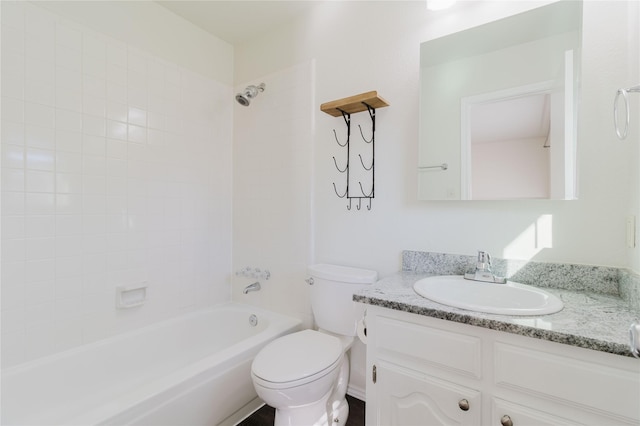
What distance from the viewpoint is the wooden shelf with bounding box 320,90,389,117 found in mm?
1544

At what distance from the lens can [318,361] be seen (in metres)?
1.33

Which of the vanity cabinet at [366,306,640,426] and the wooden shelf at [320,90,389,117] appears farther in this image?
the wooden shelf at [320,90,389,117]

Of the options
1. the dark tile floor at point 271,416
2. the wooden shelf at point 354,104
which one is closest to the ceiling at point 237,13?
the wooden shelf at point 354,104

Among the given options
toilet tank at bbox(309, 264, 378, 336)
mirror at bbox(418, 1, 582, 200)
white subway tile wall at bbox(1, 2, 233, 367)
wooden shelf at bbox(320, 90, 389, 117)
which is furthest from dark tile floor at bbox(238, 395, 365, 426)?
wooden shelf at bbox(320, 90, 389, 117)

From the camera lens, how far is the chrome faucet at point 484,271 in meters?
1.26

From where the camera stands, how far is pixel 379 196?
1.69 m

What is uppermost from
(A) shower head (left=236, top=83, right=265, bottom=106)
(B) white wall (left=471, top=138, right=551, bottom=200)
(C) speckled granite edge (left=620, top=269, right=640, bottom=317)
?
(A) shower head (left=236, top=83, right=265, bottom=106)

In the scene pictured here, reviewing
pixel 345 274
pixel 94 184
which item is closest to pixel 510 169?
pixel 345 274

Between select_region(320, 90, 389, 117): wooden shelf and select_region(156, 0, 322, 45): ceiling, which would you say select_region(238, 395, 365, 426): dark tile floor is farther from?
select_region(156, 0, 322, 45): ceiling

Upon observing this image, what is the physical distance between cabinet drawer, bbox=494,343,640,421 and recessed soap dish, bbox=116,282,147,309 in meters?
1.91

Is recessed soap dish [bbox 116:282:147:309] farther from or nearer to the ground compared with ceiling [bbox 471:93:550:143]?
nearer to the ground

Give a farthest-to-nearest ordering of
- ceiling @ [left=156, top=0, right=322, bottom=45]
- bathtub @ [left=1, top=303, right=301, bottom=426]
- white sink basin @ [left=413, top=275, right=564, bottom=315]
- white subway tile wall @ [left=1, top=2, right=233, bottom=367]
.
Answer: ceiling @ [left=156, top=0, right=322, bottom=45] → white subway tile wall @ [left=1, top=2, right=233, bottom=367] → bathtub @ [left=1, top=303, right=301, bottom=426] → white sink basin @ [left=413, top=275, right=564, bottom=315]

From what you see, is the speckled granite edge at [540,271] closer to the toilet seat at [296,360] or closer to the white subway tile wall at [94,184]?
the toilet seat at [296,360]

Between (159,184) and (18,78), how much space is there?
803 millimetres
